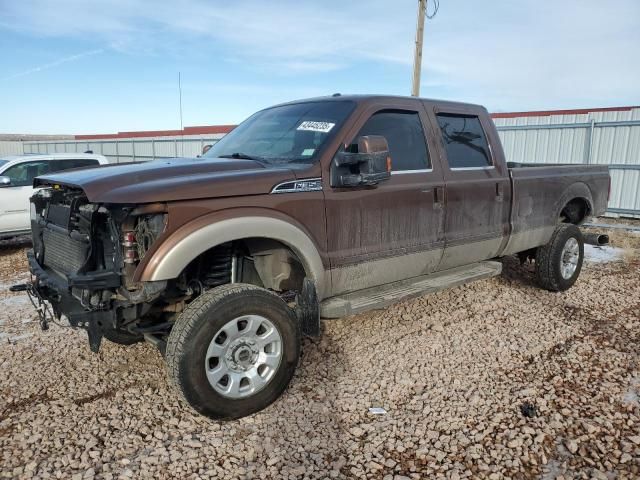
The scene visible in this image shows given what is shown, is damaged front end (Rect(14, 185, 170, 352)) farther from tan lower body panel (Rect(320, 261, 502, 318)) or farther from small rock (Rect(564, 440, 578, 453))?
small rock (Rect(564, 440, 578, 453))

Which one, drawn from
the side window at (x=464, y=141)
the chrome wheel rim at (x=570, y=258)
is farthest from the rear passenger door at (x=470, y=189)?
the chrome wheel rim at (x=570, y=258)

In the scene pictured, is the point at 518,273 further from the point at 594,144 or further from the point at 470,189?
the point at 594,144

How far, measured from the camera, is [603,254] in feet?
27.2

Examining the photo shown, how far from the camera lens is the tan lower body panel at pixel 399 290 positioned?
3.64m

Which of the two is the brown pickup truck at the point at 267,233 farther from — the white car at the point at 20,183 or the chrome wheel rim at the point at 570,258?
the white car at the point at 20,183

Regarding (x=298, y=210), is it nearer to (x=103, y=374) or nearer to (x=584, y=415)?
(x=103, y=374)

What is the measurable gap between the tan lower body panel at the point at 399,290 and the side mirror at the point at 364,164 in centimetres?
A: 87

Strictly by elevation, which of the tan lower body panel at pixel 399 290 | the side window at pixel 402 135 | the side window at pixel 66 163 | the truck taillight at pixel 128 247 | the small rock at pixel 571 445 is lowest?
the small rock at pixel 571 445

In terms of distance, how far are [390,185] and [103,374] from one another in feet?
8.65

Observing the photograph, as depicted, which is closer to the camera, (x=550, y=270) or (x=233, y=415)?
(x=233, y=415)

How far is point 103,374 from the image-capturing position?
12.6 ft

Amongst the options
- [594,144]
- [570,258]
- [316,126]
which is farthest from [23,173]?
[594,144]

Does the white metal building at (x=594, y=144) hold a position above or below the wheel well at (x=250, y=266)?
above

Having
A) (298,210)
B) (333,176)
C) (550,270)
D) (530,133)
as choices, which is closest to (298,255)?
(298,210)
